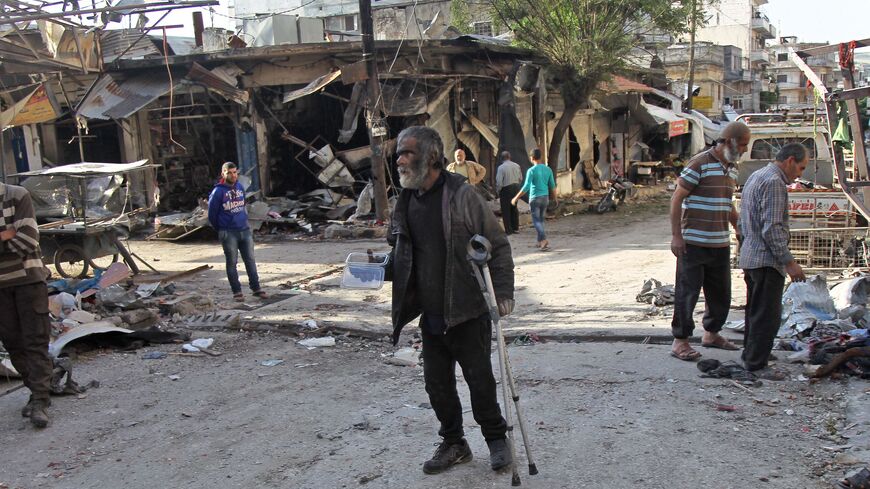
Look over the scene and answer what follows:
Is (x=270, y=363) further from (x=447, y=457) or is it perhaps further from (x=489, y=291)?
(x=489, y=291)

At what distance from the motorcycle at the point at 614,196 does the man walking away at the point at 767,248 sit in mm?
13786

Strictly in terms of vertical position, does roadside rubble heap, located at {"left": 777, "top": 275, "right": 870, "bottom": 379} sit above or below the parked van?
below

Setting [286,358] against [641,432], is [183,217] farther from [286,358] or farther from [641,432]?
[641,432]

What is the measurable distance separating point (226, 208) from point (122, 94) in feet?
31.7

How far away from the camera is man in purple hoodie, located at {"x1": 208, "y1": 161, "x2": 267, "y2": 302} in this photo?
366 inches

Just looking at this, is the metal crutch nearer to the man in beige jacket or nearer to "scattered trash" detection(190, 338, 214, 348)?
"scattered trash" detection(190, 338, 214, 348)

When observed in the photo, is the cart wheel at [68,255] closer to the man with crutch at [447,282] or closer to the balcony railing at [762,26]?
the man with crutch at [447,282]

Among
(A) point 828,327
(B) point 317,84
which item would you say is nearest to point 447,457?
(A) point 828,327

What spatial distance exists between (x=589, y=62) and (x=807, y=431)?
14556mm

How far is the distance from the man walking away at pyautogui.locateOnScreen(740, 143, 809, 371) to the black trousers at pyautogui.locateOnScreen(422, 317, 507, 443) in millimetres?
2370

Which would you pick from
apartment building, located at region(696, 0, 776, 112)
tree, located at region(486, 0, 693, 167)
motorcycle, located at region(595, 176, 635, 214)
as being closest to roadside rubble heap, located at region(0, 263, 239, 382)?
tree, located at region(486, 0, 693, 167)

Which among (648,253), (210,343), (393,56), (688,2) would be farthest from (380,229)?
(688,2)

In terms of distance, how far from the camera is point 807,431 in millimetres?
4500

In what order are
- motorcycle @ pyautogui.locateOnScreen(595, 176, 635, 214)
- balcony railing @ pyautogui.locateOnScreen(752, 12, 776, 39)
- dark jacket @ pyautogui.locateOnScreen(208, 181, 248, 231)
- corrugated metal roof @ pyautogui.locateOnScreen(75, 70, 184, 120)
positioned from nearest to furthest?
dark jacket @ pyautogui.locateOnScreen(208, 181, 248, 231) < corrugated metal roof @ pyautogui.locateOnScreen(75, 70, 184, 120) < motorcycle @ pyautogui.locateOnScreen(595, 176, 635, 214) < balcony railing @ pyautogui.locateOnScreen(752, 12, 776, 39)
